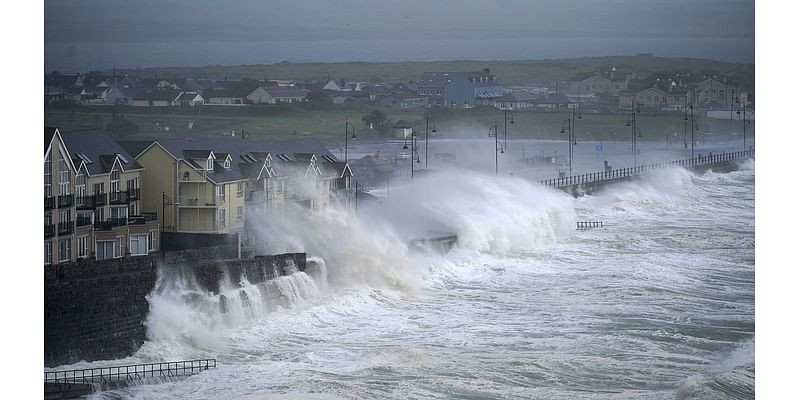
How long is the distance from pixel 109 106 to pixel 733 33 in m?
4.85

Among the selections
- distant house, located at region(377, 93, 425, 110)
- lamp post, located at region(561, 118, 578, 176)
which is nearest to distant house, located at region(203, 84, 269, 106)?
distant house, located at region(377, 93, 425, 110)

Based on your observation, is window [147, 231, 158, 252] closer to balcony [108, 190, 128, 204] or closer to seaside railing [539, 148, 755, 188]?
balcony [108, 190, 128, 204]

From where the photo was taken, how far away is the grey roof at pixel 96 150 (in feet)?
39.8

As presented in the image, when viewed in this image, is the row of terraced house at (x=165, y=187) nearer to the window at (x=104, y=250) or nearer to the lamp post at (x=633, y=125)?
the window at (x=104, y=250)

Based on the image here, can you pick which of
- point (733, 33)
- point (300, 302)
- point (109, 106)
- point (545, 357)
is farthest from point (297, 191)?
point (733, 33)

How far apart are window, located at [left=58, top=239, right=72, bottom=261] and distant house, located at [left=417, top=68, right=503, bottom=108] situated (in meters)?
3.02

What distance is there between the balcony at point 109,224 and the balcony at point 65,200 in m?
0.31

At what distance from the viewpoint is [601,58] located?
46.4ft

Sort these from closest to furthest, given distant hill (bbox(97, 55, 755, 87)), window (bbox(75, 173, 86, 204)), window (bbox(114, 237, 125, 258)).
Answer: window (bbox(75, 173, 86, 204)) < window (bbox(114, 237, 125, 258)) < distant hill (bbox(97, 55, 755, 87))

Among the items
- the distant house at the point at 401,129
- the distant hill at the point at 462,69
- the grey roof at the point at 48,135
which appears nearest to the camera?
the grey roof at the point at 48,135

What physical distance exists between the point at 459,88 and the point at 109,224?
305 centimetres

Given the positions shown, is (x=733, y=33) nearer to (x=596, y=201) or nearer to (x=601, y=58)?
(x=601, y=58)

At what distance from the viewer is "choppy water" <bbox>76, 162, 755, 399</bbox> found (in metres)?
11.8

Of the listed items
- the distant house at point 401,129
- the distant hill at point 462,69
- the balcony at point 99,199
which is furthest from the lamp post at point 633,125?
the balcony at point 99,199
